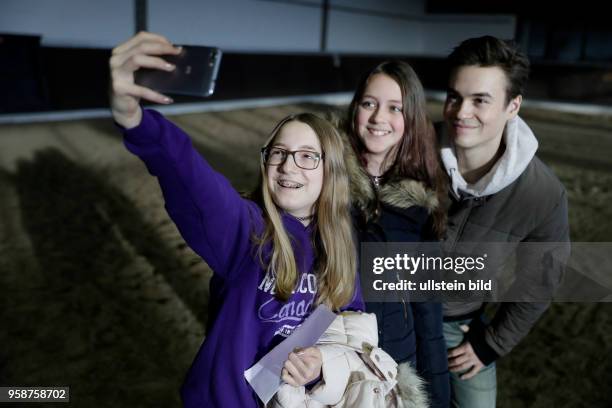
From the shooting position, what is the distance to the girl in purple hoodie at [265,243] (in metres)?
0.87

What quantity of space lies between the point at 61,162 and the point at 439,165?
11.8ft

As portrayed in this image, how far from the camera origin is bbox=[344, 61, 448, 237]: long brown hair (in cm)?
125

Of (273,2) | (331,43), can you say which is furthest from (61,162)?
(331,43)

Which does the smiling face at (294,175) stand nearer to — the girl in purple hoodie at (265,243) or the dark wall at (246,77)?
the girl in purple hoodie at (265,243)

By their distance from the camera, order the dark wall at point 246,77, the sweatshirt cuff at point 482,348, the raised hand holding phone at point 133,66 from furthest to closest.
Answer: the dark wall at point 246,77
the sweatshirt cuff at point 482,348
the raised hand holding phone at point 133,66

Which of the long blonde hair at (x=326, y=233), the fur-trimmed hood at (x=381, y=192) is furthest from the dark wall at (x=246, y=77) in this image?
the long blonde hair at (x=326, y=233)

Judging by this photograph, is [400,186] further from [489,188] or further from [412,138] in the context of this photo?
[489,188]

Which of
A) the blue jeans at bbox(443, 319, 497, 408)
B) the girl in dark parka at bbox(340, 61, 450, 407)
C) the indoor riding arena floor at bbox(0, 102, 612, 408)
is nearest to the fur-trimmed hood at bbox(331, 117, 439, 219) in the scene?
the girl in dark parka at bbox(340, 61, 450, 407)

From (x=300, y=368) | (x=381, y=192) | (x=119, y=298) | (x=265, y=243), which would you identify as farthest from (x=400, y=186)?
(x=119, y=298)

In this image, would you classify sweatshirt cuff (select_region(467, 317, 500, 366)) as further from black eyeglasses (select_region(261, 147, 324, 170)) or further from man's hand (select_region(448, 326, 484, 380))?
black eyeglasses (select_region(261, 147, 324, 170))

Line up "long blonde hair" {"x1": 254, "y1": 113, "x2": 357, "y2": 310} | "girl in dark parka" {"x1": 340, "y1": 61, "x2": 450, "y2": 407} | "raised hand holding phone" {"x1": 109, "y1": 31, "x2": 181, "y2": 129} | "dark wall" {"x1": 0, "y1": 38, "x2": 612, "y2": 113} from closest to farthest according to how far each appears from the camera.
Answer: "raised hand holding phone" {"x1": 109, "y1": 31, "x2": 181, "y2": 129}, "long blonde hair" {"x1": 254, "y1": 113, "x2": 357, "y2": 310}, "girl in dark parka" {"x1": 340, "y1": 61, "x2": 450, "y2": 407}, "dark wall" {"x1": 0, "y1": 38, "x2": 612, "y2": 113}

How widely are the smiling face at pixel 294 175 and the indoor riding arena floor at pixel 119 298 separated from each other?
120 cm

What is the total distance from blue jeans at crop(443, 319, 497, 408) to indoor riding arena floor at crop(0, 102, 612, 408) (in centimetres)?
60

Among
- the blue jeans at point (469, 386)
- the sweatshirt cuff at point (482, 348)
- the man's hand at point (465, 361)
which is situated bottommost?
the blue jeans at point (469, 386)
